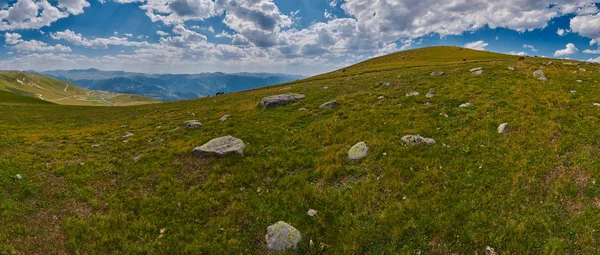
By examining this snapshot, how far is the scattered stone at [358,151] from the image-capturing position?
16609mm

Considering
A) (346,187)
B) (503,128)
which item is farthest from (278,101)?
(503,128)

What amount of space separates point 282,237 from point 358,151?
8.03 m

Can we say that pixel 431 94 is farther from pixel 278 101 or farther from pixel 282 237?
pixel 282 237

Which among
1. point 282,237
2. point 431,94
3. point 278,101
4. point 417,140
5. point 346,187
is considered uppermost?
point 431,94

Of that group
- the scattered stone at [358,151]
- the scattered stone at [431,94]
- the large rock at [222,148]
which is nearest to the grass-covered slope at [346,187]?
the scattered stone at [358,151]

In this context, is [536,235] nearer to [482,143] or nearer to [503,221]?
[503,221]

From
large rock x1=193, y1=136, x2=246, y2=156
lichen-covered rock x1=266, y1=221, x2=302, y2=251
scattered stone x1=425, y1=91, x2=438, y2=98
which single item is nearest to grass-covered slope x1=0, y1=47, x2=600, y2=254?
lichen-covered rock x1=266, y1=221, x2=302, y2=251

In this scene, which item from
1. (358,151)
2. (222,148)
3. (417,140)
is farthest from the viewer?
(222,148)

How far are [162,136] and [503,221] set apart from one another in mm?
26921

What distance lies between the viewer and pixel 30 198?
45.7 feet

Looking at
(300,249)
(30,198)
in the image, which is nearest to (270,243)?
(300,249)

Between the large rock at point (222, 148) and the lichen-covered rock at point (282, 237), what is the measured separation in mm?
8536

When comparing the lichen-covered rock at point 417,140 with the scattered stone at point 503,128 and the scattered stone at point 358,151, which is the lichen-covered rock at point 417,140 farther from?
the scattered stone at point 503,128

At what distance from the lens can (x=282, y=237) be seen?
10.9m
